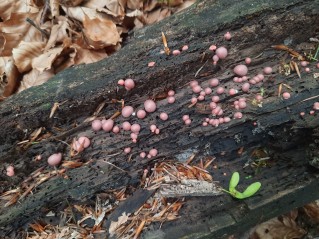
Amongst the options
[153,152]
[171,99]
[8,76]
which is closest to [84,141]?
[153,152]

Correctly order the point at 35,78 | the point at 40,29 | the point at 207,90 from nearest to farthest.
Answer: the point at 207,90 < the point at 35,78 < the point at 40,29

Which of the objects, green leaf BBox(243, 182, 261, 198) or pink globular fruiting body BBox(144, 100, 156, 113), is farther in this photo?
pink globular fruiting body BBox(144, 100, 156, 113)

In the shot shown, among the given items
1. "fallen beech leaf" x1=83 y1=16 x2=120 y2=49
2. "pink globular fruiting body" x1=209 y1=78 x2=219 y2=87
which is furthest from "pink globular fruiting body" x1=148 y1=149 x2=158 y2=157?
"fallen beech leaf" x1=83 y1=16 x2=120 y2=49

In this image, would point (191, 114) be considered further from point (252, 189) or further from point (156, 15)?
point (156, 15)

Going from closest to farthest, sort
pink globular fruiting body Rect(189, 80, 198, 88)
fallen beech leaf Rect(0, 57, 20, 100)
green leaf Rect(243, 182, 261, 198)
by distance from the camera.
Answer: green leaf Rect(243, 182, 261, 198) → pink globular fruiting body Rect(189, 80, 198, 88) → fallen beech leaf Rect(0, 57, 20, 100)

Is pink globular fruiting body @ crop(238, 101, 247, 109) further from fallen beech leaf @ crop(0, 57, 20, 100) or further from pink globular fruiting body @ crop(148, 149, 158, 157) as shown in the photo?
fallen beech leaf @ crop(0, 57, 20, 100)

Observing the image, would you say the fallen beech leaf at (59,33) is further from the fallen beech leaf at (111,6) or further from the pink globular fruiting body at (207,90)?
the pink globular fruiting body at (207,90)
